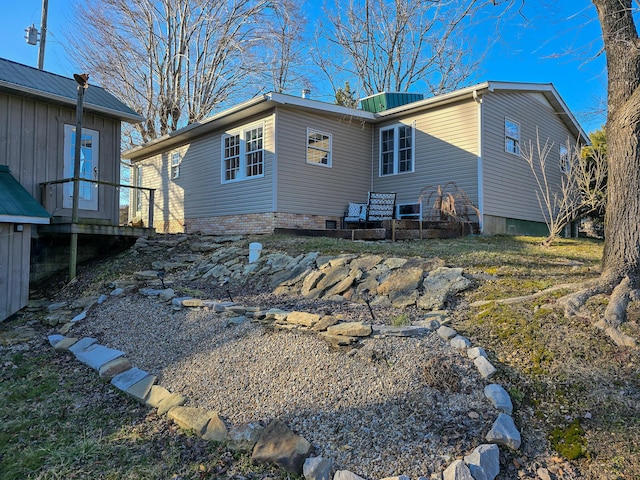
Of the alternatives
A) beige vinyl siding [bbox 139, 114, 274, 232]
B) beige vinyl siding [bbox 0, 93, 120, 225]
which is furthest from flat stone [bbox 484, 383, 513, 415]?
beige vinyl siding [bbox 0, 93, 120, 225]

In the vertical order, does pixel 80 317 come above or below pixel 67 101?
below

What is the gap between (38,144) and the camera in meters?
7.88

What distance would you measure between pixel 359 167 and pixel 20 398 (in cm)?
905

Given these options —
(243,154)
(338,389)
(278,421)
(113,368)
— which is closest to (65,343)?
(113,368)

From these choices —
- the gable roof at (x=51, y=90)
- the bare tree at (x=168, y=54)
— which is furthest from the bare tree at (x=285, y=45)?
the gable roof at (x=51, y=90)

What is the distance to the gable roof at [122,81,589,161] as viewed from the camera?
9477 millimetres

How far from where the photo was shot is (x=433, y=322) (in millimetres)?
3713

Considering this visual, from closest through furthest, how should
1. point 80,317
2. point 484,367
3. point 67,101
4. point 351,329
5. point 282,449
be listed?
point 282,449 → point 484,367 → point 351,329 → point 80,317 → point 67,101

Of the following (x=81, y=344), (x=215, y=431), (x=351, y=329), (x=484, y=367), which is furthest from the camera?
(x=81, y=344)

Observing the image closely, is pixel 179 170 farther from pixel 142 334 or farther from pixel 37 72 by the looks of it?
pixel 142 334

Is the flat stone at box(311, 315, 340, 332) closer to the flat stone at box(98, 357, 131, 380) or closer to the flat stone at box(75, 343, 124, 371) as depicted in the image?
the flat stone at box(98, 357, 131, 380)

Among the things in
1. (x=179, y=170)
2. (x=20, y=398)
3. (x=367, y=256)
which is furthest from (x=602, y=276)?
(x=179, y=170)

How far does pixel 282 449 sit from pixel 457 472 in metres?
1.01

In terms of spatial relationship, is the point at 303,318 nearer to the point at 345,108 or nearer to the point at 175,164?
the point at 345,108
